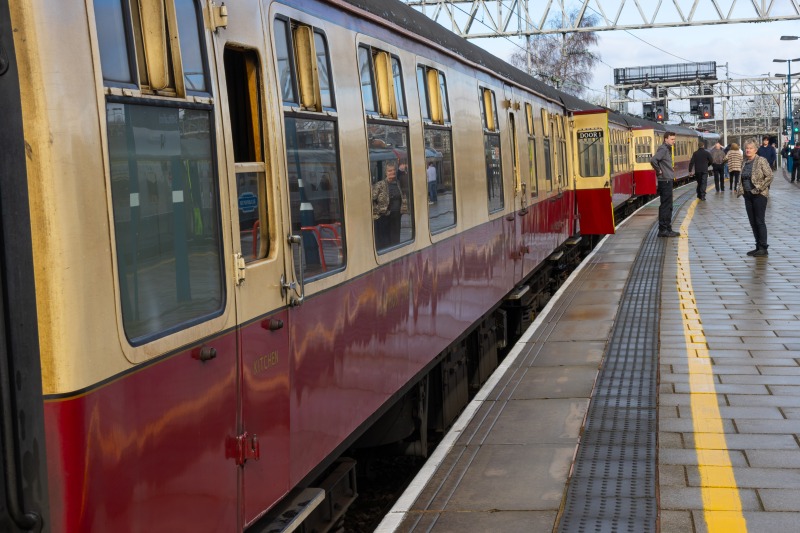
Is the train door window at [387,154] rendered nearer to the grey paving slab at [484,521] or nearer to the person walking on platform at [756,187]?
the grey paving slab at [484,521]

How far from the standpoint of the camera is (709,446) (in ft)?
20.8

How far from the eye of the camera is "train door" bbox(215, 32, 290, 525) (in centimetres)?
380

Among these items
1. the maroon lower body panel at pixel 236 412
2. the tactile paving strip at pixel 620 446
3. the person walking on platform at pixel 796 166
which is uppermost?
the maroon lower body panel at pixel 236 412

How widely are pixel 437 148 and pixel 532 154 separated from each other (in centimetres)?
527

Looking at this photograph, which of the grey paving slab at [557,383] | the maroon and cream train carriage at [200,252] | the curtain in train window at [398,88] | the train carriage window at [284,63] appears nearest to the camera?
the maroon and cream train carriage at [200,252]

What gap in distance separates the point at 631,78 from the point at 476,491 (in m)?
83.9

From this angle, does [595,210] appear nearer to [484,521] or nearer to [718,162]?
[484,521]

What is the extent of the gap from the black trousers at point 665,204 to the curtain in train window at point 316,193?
1538 cm

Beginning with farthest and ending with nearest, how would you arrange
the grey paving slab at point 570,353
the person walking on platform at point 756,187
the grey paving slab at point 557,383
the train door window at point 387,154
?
the person walking on platform at point 756,187
the grey paving slab at point 570,353
the grey paving slab at point 557,383
the train door window at point 387,154

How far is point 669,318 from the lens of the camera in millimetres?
11102

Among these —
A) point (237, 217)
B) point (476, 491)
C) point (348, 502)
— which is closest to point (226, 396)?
point (237, 217)

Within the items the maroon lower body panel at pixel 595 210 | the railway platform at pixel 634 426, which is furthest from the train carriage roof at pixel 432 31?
the maroon lower body panel at pixel 595 210

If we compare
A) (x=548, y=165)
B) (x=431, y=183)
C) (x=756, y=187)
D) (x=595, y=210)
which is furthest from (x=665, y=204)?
(x=431, y=183)

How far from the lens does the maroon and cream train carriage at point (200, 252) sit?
9.01ft
